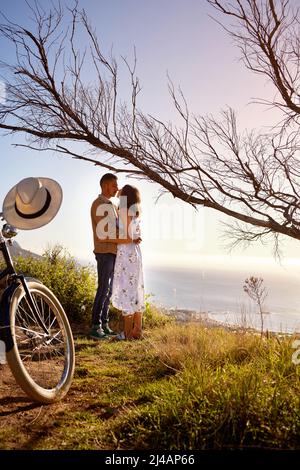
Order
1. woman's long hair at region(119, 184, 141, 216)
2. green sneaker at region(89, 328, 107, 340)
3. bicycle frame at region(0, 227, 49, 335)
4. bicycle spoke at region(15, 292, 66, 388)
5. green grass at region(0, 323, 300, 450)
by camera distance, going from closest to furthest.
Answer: green grass at region(0, 323, 300, 450), bicycle frame at region(0, 227, 49, 335), bicycle spoke at region(15, 292, 66, 388), woman's long hair at region(119, 184, 141, 216), green sneaker at region(89, 328, 107, 340)

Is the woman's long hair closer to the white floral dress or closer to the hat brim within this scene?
the white floral dress

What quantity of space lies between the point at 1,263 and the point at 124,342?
4559mm

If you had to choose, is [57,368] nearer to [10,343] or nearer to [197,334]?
[10,343]

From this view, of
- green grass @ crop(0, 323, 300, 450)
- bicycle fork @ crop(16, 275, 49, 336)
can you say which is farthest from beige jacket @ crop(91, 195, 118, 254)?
bicycle fork @ crop(16, 275, 49, 336)

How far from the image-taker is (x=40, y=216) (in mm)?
3451

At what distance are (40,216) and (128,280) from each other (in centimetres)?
302

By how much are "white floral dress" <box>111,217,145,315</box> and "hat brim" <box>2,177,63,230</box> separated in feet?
9.02

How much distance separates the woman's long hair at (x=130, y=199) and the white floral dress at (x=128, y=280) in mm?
315

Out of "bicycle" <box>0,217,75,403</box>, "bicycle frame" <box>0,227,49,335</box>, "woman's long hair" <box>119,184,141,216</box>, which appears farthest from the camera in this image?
"woman's long hair" <box>119,184,141,216</box>

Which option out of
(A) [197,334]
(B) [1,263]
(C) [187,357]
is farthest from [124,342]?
(B) [1,263]

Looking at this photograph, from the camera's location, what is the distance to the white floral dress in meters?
6.28

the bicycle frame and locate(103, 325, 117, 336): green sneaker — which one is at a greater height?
the bicycle frame

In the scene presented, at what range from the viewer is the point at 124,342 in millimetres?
6047

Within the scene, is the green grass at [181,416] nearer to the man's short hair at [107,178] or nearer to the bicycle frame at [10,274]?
the bicycle frame at [10,274]
